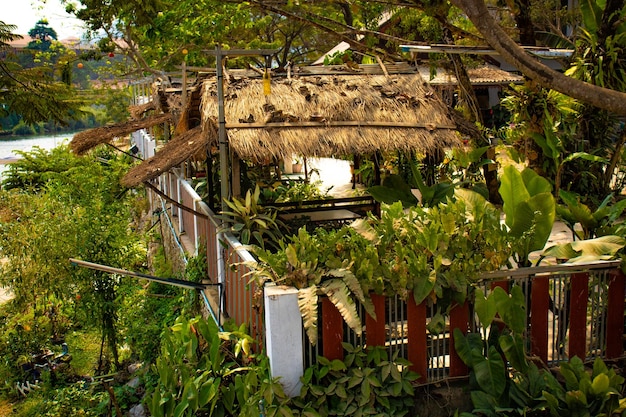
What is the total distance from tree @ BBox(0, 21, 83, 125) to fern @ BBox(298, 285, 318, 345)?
9.54 metres

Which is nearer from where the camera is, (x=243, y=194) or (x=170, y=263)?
(x=243, y=194)

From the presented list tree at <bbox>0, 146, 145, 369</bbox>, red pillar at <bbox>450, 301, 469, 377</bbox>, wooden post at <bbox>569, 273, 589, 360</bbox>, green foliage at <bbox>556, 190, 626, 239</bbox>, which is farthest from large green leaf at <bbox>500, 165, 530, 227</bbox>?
tree at <bbox>0, 146, 145, 369</bbox>

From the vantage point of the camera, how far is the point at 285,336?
4.57 m

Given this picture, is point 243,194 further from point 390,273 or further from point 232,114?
point 390,273

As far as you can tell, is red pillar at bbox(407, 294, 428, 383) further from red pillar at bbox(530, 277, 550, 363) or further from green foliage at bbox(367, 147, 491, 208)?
green foliage at bbox(367, 147, 491, 208)

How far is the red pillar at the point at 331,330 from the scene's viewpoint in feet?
15.4

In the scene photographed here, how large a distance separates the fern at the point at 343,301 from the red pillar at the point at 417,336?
1.59ft

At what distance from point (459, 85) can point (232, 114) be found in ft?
15.0

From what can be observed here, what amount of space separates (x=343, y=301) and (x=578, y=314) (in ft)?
6.64

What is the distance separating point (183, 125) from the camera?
28.2 feet

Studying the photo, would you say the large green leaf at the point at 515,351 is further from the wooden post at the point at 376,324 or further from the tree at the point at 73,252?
the tree at the point at 73,252

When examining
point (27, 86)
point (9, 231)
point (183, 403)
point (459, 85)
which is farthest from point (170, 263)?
point (183, 403)

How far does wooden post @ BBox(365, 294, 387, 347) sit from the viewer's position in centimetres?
474

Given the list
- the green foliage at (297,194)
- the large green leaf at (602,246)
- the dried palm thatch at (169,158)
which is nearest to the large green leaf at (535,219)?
the large green leaf at (602,246)
